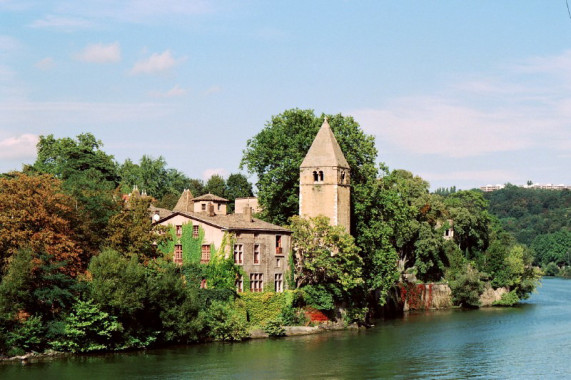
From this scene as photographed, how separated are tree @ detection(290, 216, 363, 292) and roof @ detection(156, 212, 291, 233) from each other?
1595 millimetres

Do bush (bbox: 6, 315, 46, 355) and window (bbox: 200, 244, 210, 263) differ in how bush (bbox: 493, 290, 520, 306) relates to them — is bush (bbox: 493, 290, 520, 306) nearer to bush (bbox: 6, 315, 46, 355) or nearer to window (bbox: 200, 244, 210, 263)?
window (bbox: 200, 244, 210, 263)

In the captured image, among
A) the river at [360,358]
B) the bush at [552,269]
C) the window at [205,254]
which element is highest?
the bush at [552,269]

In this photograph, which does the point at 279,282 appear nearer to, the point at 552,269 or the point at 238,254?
the point at 238,254

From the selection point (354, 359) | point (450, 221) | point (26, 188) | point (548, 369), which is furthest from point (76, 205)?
point (450, 221)

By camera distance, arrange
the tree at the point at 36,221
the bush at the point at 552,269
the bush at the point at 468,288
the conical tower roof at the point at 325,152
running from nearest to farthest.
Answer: the tree at the point at 36,221 → the conical tower roof at the point at 325,152 → the bush at the point at 468,288 → the bush at the point at 552,269

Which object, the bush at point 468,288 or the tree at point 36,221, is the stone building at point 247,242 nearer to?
the tree at point 36,221

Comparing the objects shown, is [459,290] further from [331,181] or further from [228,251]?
[228,251]

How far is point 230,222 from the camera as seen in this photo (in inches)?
2286

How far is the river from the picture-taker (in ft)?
137

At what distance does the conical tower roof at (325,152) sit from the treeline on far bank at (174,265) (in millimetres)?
2069

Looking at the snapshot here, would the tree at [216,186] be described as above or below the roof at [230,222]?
above

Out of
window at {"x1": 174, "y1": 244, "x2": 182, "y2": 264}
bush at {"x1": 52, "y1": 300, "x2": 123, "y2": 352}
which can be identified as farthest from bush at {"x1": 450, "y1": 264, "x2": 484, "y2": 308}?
bush at {"x1": 52, "y1": 300, "x2": 123, "y2": 352}

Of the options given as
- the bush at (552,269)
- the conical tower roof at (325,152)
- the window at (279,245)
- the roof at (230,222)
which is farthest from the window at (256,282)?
the bush at (552,269)

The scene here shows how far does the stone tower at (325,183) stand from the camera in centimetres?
6291
